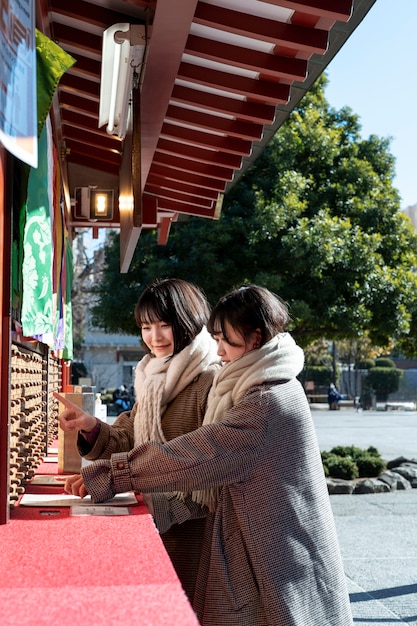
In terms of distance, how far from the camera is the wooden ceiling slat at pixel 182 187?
7.27 m

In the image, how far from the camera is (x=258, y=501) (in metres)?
2.65

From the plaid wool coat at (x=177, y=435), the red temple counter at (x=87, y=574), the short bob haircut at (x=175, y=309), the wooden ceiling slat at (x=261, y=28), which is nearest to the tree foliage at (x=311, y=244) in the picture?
the wooden ceiling slat at (x=261, y=28)

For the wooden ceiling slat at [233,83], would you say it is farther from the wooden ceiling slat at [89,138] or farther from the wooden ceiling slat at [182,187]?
the wooden ceiling slat at [182,187]

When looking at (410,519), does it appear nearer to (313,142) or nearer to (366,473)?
(366,473)

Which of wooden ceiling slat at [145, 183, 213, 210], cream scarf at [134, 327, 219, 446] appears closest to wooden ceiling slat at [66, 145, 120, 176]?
wooden ceiling slat at [145, 183, 213, 210]

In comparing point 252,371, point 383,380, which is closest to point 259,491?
point 252,371

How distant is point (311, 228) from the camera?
16688mm

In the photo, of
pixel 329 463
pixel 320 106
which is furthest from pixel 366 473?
pixel 320 106

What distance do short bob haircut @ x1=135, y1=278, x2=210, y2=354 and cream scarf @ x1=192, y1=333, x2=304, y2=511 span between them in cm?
50

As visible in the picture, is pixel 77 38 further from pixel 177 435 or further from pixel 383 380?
pixel 383 380

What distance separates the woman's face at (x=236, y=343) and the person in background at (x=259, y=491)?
8 centimetres

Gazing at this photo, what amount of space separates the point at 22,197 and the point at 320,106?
17.3 m

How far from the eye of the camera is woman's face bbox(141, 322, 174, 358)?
3.41 m

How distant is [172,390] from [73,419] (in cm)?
40
